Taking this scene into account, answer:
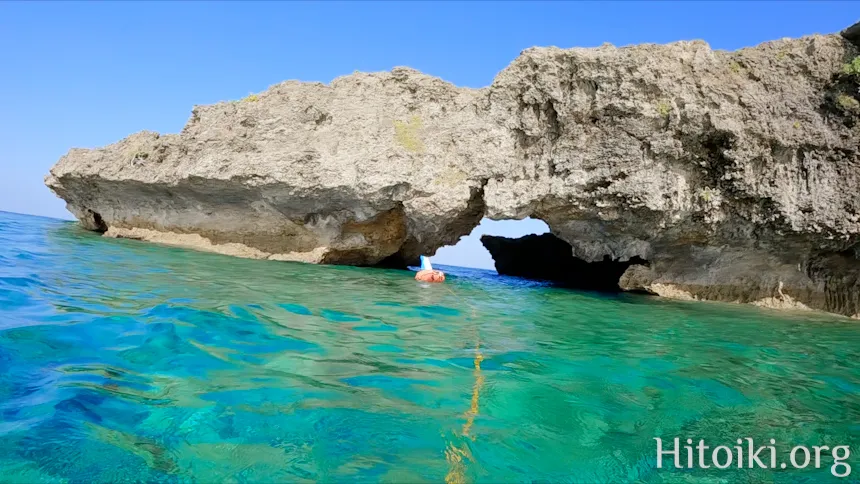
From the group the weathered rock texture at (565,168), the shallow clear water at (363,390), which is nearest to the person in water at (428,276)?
the weathered rock texture at (565,168)

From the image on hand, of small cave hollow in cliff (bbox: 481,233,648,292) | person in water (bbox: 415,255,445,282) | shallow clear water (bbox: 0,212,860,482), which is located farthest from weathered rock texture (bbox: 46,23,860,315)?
small cave hollow in cliff (bbox: 481,233,648,292)

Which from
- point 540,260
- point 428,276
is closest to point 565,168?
point 428,276

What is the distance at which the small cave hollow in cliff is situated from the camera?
22.6 metres

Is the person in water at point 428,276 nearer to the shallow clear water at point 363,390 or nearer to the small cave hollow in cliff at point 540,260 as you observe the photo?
the shallow clear water at point 363,390

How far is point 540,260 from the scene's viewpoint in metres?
25.3

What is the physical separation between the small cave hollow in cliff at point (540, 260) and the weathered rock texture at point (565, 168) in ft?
24.4

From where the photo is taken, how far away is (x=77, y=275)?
8281mm

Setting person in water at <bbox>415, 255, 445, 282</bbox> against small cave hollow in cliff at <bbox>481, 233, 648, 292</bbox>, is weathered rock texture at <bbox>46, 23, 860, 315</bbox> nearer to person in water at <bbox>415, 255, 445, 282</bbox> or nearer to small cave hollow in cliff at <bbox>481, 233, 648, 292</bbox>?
person in water at <bbox>415, 255, 445, 282</bbox>

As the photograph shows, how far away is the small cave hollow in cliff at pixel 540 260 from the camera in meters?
22.6

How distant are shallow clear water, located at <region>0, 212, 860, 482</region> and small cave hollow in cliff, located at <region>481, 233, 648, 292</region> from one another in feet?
45.1

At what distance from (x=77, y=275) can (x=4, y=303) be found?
2629 millimetres

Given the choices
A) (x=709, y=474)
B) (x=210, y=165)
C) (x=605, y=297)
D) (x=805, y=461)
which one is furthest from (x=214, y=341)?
(x=210, y=165)

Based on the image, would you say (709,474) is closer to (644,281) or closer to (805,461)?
(805,461)

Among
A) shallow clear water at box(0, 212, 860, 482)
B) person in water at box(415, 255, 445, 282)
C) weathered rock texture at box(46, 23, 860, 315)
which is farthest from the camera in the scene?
person in water at box(415, 255, 445, 282)
